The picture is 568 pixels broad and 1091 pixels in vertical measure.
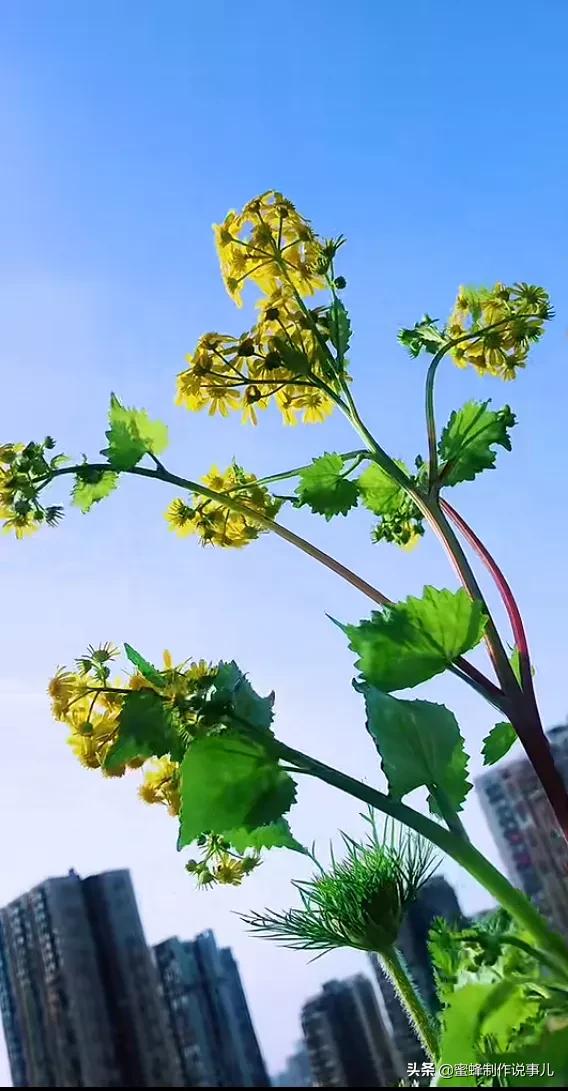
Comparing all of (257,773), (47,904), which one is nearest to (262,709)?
(257,773)

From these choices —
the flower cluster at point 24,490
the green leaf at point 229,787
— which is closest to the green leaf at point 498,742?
the green leaf at point 229,787

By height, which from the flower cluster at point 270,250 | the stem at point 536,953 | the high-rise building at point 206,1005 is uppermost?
the flower cluster at point 270,250

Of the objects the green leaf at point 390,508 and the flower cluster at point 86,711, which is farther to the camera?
the green leaf at point 390,508

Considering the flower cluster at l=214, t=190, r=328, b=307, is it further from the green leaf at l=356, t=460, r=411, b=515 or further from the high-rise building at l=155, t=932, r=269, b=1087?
the high-rise building at l=155, t=932, r=269, b=1087

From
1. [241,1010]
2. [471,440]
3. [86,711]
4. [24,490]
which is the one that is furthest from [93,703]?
[241,1010]

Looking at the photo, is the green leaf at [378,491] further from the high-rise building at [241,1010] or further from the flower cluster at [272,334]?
the high-rise building at [241,1010]

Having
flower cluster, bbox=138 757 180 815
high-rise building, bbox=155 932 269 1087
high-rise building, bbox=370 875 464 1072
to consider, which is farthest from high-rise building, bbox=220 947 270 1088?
flower cluster, bbox=138 757 180 815

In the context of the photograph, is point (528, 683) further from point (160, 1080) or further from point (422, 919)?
point (160, 1080)
